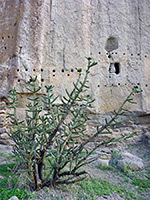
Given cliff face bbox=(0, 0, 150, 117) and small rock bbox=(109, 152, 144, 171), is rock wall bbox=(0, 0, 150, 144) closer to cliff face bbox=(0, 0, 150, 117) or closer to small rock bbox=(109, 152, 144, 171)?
cliff face bbox=(0, 0, 150, 117)

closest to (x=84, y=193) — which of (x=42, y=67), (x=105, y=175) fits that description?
(x=105, y=175)

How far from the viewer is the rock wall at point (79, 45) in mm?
4996

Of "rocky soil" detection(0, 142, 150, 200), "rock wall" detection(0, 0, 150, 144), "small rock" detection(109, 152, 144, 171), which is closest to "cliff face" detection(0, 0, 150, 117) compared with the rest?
"rock wall" detection(0, 0, 150, 144)

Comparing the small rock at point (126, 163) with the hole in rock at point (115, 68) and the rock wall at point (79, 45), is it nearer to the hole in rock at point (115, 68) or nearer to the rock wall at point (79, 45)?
the rock wall at point (79, 45)

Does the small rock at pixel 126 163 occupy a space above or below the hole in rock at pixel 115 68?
below

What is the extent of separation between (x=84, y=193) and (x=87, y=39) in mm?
4388

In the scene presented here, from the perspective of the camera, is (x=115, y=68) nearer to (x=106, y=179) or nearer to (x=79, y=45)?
(x=79, y=45)

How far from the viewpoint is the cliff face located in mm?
5004

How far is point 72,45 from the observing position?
17.8ft

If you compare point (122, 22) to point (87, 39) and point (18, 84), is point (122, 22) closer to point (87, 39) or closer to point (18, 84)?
point (87, 39)

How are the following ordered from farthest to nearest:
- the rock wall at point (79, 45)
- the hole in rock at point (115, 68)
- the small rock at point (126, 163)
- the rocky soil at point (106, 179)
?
the hole in rock at point (115, 68) → the rock wall at point (79, 45) → the small rock at point (126, 163) → the rocky soil at point (106, 179)

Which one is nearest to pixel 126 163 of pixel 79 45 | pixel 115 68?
pixel 115 68

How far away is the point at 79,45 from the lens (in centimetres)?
544

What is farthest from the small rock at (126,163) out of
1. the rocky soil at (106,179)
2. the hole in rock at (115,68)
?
the hole in rock at (115,68)
